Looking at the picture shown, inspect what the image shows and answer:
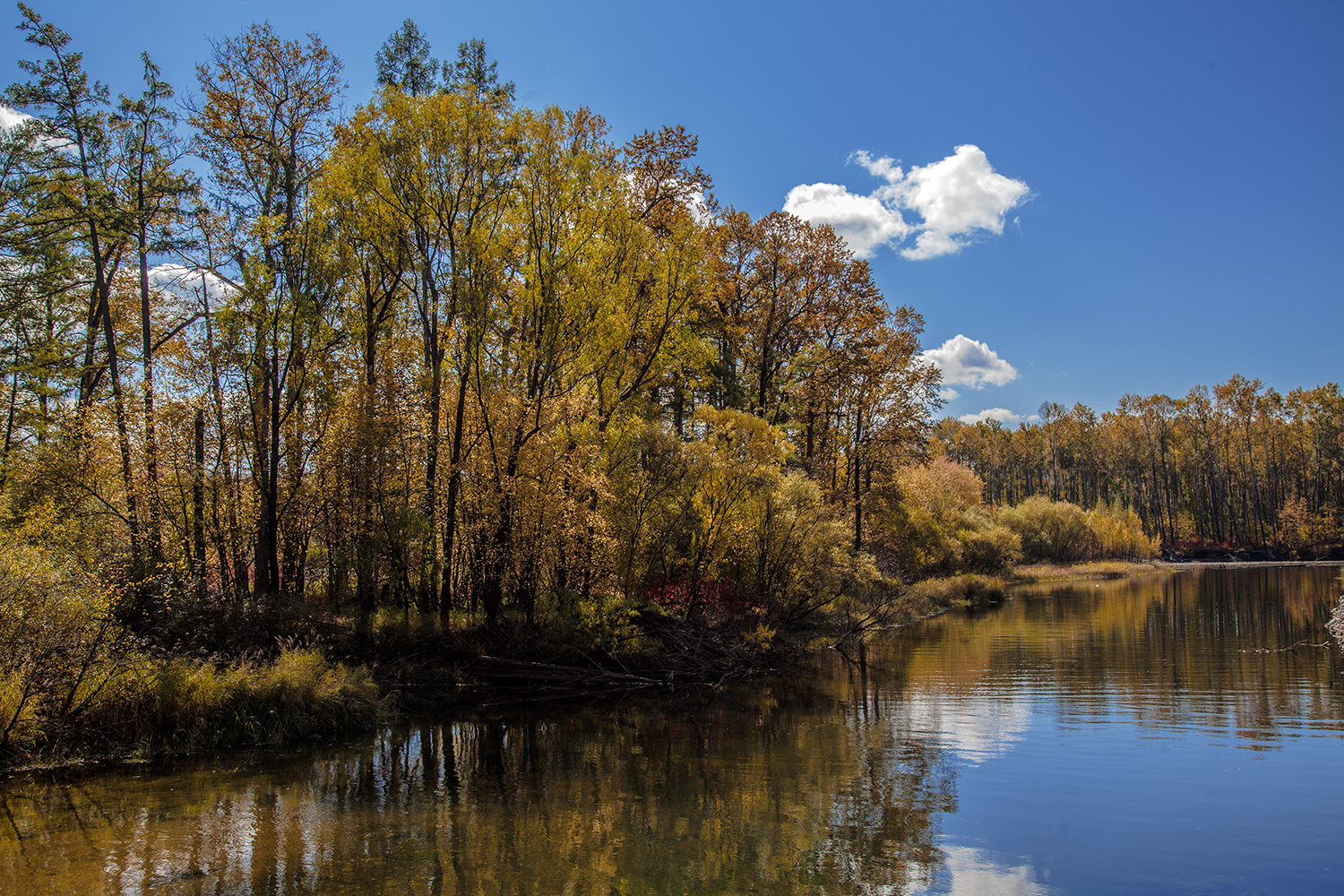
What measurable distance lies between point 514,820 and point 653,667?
1134 centimetres

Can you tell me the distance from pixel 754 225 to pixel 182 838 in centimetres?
2935

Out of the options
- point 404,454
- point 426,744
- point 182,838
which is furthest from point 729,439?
point 182,838

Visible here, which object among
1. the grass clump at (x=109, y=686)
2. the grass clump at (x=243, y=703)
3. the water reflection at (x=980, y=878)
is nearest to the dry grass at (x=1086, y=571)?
the water reflection at (x=980, y=878)

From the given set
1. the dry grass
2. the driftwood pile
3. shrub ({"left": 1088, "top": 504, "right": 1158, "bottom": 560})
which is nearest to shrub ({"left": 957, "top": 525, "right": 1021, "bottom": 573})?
the dry grass

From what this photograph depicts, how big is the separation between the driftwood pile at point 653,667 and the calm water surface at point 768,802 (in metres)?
1.83

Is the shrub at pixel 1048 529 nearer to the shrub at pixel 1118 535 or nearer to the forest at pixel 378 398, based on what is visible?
the shrub at pixel 1118 535

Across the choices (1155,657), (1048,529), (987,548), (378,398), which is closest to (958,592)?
(987,548)

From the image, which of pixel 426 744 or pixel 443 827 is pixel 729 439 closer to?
pixel 426 744

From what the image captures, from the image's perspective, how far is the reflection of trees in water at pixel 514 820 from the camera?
8266 mm

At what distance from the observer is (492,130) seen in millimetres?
20047

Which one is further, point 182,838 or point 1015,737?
point 1015,737

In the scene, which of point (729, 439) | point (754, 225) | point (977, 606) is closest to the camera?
point (729, 439)

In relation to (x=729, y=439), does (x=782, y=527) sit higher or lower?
lower

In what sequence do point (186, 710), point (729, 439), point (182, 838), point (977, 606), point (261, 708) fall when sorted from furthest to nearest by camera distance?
point (977, 606) < point (729, 439) < point (261, 708) < point (186, 710) < point (182, 838)
